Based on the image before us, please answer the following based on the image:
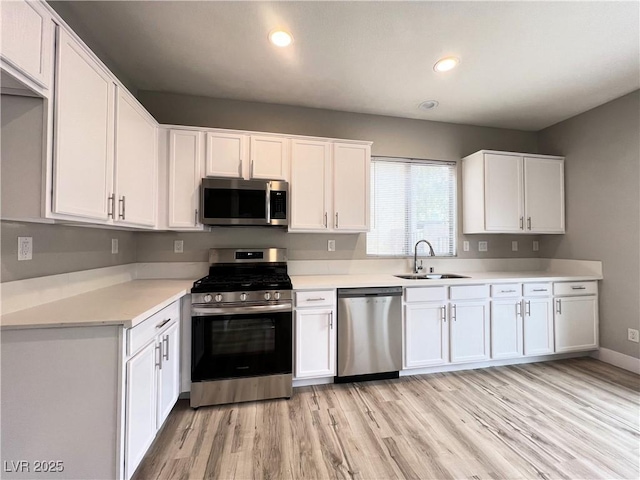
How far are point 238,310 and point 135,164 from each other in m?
1.32

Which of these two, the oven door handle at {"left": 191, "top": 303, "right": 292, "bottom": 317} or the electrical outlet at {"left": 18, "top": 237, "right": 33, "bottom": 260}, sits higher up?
the electrical outlet at {"left": 18, "top": 237, "right": 33, "bottom": 260}

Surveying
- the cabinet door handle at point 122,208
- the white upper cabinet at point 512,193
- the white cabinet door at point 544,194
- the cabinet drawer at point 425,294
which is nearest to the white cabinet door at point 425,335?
the cabinet drawer at point 425,294

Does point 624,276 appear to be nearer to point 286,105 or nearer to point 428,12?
point 428,12

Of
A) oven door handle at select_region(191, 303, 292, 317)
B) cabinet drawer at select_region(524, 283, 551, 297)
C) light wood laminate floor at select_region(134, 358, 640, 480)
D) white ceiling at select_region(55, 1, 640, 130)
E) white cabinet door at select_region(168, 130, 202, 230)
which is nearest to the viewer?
light wood laminate floor at select_region(134, 358, 640, 480)

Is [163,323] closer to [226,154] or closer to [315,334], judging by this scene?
[315,334]

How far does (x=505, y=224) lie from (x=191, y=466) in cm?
362

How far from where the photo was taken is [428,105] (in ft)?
9.78

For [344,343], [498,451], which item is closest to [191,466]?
[344,343]

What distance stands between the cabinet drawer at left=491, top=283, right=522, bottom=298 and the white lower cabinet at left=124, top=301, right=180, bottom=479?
9.54 ft

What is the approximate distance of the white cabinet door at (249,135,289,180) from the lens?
8.46 feet

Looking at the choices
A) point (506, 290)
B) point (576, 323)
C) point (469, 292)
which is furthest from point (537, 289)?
point (469, 292)

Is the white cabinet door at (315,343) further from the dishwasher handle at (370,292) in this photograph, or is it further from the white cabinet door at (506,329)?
the white cabinet door at (506,329)

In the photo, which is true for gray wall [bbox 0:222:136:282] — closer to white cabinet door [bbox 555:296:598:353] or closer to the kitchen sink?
the kitchen sink

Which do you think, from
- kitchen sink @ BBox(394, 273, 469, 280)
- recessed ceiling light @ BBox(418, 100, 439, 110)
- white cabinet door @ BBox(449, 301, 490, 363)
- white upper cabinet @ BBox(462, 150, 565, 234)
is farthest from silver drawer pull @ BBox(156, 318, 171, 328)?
white upper cabinet @ BBox(462, 150, 565, 234)
